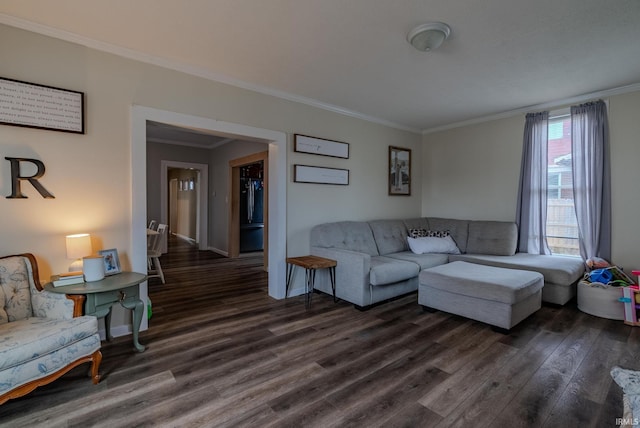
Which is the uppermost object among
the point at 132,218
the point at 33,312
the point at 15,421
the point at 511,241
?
the point at 132,218

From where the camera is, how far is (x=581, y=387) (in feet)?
6.38

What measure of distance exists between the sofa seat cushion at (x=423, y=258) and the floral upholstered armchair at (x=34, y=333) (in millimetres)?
3212

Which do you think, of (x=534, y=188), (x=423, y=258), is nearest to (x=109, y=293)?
(x=423, y=258)

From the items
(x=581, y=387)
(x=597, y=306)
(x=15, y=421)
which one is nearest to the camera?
(x=15, y=421)

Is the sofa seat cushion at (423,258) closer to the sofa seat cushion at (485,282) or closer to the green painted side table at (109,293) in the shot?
the sofa seat cushion at (485,282)

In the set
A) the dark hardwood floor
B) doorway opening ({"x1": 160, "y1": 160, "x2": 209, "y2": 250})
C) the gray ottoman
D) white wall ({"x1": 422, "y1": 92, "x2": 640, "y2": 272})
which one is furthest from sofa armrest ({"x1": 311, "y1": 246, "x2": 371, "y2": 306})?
doorway opening ({"x1": 160, "y1": 160, "x2": 209, "y2": 250})

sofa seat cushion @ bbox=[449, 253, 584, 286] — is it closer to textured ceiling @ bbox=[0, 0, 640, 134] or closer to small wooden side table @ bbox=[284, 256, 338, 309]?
small wooden side table @ bbox=[284, 256, 338, 309]

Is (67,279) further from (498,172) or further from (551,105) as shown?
(551,105)

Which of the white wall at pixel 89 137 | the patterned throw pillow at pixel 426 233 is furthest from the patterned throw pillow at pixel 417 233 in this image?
the white wall at pixel 89 137

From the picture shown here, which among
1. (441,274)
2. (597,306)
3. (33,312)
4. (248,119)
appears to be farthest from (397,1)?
(597,306)

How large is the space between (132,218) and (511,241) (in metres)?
4.57

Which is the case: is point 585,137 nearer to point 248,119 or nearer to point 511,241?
point 511,241

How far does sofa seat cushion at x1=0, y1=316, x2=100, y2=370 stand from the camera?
5.17ft

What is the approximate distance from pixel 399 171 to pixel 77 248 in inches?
174
